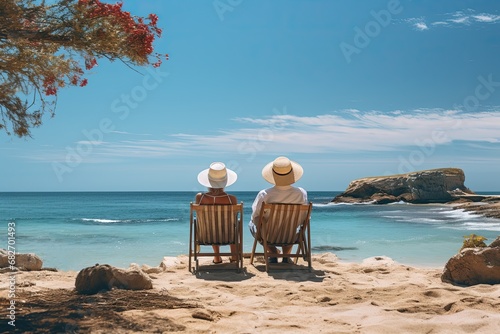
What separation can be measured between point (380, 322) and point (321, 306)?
865 mm

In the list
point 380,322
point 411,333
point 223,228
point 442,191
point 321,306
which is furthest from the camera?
point 442,191

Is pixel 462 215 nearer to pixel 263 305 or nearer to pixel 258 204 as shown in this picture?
pixel 258 204

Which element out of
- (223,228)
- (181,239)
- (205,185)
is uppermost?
(205,185)

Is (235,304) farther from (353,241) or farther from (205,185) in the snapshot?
(353,241)

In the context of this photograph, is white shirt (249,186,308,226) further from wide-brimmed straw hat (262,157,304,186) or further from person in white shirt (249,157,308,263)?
wide-brimmed straw hat (262,157,304,186)

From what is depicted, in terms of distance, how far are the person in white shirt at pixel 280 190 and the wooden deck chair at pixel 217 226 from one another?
0.38m

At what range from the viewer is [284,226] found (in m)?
7.45

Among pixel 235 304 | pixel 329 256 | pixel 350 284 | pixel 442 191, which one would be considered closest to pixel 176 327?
pixel 235 304

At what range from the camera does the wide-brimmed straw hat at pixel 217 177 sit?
25.4 ft

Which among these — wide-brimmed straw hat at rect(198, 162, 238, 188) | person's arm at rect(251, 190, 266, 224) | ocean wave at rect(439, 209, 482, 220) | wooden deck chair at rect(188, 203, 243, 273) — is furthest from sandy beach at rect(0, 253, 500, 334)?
ocean wave at rect(439, 209, 482, 220)

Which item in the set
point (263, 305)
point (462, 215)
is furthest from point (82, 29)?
point (462, 215)

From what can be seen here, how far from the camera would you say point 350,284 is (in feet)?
20.6

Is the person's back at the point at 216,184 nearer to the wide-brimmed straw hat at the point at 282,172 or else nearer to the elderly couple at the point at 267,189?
the elderly couple at the point at 267,189

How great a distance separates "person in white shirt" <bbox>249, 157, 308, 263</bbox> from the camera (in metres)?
7.61
